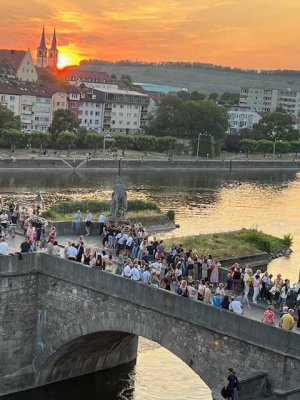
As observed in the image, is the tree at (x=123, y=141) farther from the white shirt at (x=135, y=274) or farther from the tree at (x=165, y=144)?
the white shirt at (x=135, y=274)

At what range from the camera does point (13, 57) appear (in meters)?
178

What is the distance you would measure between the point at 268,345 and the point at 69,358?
1005 centimetres

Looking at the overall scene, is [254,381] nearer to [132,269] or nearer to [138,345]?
[132,269]

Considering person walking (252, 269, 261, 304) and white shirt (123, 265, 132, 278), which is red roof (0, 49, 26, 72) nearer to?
white shirt (123, 265, 132, 278)

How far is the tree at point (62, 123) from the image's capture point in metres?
129

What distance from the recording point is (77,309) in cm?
2823

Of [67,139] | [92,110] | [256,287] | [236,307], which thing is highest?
[92,110]

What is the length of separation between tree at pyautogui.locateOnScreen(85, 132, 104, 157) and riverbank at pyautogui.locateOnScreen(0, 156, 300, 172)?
8603 mm

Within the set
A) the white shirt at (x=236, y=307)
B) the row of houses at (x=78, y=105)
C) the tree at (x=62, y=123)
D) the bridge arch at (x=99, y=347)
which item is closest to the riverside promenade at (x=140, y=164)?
the tree at (x=62, y=123)

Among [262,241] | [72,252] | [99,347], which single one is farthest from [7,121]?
[72,252]

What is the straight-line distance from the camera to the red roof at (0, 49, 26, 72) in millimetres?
175350

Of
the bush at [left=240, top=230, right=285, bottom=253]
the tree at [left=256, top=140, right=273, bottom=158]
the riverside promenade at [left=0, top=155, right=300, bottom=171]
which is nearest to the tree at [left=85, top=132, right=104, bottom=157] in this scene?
the riverside promenade at [left=0, top=155, right=300, bottom=171]

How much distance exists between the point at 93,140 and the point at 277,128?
179 ft

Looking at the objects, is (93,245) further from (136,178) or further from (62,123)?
(62,123)
